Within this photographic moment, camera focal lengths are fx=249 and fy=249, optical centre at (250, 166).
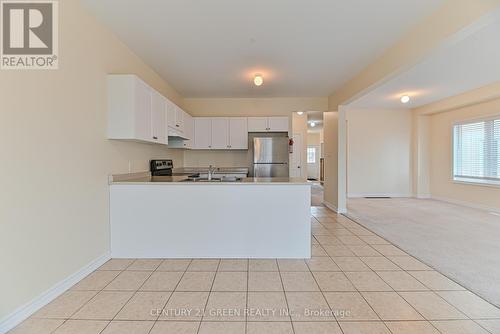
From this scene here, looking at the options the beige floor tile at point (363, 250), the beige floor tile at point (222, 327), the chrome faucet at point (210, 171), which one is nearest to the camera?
the beige floor tile at point (222, 327)

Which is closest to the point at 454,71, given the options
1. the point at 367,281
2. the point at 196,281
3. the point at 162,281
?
the point at 367,281

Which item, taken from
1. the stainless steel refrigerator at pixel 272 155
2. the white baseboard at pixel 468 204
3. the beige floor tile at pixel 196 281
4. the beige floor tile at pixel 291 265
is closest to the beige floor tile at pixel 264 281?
the beige floor tile at pixel 291 265

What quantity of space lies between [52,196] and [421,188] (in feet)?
26.7

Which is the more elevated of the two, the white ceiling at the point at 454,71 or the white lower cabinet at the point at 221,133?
the white ceiling at the point at 454,71

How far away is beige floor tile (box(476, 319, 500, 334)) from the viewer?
1.64 meters

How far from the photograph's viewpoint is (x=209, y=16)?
8.04 feet

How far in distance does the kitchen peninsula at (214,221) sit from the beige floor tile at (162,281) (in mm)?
396

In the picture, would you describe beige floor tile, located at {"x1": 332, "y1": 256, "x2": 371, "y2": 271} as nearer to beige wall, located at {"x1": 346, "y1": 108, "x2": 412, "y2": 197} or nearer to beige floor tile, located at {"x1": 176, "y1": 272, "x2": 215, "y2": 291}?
beige floor tile, located at {"x1": 176, "y1": 272, "x2": 215, "y2": 291}

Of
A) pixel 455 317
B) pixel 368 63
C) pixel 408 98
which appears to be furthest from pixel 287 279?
pixel 408 98

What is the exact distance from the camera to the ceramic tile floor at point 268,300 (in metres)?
1.69

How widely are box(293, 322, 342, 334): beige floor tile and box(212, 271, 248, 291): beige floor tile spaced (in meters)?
0.60

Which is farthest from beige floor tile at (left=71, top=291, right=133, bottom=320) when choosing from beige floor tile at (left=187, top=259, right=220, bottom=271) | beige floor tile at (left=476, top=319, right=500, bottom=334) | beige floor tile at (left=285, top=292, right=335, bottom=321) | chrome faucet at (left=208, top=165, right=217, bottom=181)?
beige floor tile at (left=476, top=319, right=500, bottom=334)

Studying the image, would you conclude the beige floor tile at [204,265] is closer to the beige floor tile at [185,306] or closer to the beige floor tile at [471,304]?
the beige floor tile at [185,306]

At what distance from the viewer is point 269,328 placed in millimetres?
1666
